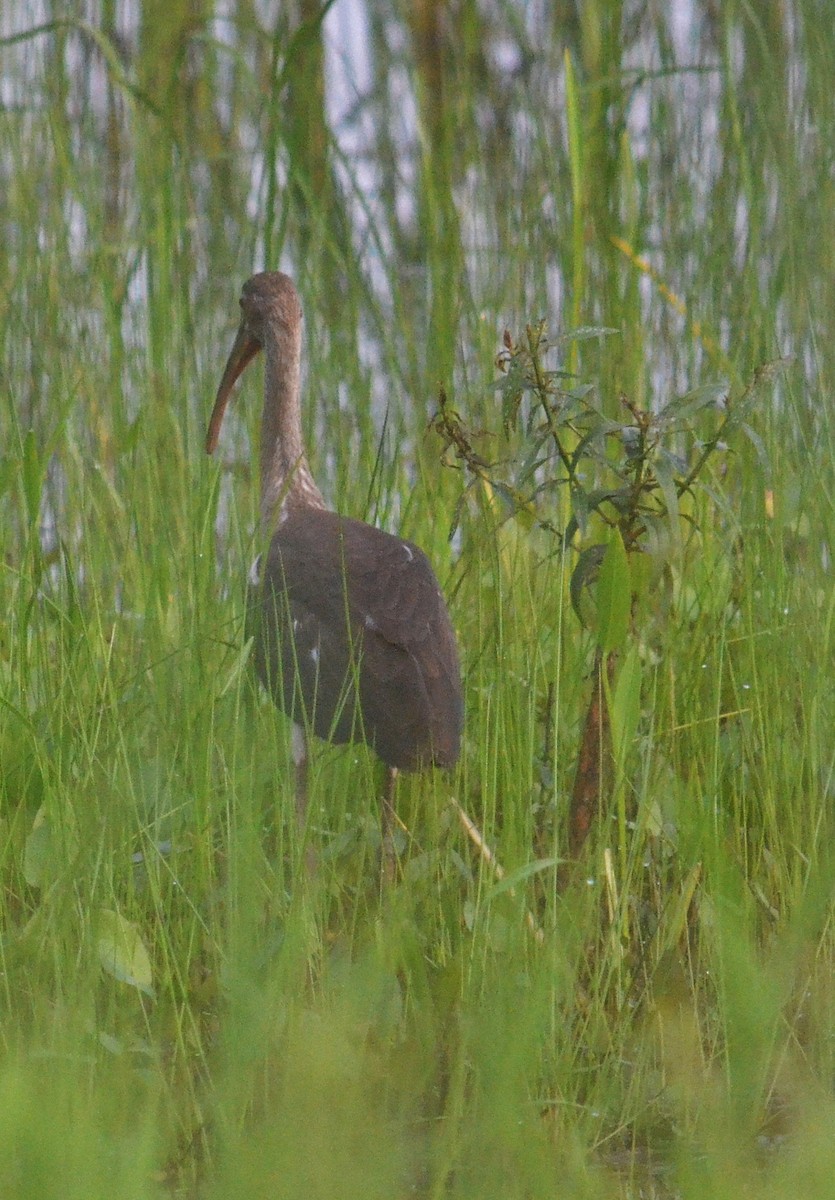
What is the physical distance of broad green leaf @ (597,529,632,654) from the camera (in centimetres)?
236

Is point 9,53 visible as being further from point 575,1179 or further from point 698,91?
point 575,1179

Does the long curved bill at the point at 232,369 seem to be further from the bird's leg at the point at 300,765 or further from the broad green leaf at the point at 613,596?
the broad green leaf at the point at 613,596

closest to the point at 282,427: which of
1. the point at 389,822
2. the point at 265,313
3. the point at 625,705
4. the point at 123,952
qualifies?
the point at 265,313

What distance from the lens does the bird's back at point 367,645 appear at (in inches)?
102

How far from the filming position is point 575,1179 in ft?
5.86

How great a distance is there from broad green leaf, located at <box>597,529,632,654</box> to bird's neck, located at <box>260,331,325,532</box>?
99cm

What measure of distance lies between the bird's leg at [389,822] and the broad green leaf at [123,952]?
0.40 metres

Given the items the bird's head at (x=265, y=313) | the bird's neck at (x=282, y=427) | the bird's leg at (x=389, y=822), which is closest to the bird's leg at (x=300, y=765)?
the bird's leg at (x=389, y=822)

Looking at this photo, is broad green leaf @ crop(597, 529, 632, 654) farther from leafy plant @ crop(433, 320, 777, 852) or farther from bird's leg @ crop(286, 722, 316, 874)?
bird's leg @ crop(286, 722, 316, 874)

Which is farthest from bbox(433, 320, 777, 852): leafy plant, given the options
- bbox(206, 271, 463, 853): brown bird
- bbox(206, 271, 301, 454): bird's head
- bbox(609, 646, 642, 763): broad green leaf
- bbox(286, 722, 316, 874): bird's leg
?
bbox(206, 271, 301, 454): bird's head

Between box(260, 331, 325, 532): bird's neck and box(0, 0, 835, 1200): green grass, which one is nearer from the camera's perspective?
box(0, 0, 835, 1200): green grass

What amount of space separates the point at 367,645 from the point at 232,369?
1126 mm

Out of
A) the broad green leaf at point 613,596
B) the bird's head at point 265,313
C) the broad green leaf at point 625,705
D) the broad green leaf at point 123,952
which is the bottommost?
the broad green leaf at point 123,952

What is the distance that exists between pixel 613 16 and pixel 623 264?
1.65 feet
